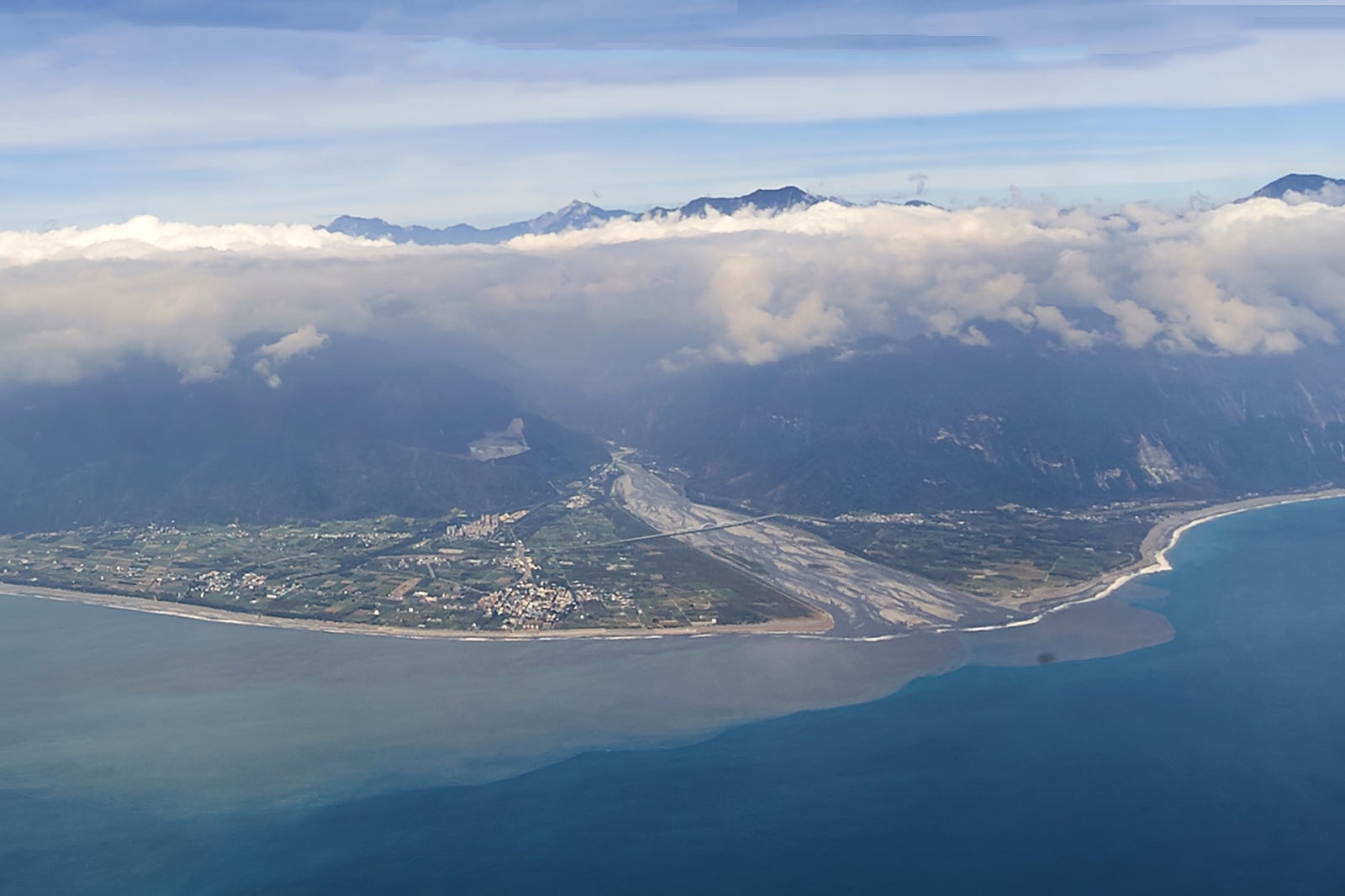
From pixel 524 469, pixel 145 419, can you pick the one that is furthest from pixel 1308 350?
pixel 145 419

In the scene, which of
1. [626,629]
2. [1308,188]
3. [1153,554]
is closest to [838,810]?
[626,629]

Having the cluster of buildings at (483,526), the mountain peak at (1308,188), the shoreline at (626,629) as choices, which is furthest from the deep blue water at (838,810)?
the mountain peak at (1308,188)

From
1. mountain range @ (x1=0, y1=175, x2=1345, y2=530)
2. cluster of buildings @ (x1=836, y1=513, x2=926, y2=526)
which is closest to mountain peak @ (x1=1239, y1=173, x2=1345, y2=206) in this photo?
mountain range @ (x1=0, y1=175, x2=1345, y2=530)

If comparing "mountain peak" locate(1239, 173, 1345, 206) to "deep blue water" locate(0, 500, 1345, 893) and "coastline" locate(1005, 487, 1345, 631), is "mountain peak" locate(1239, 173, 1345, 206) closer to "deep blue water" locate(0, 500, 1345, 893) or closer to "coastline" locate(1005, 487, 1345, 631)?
"coastline" locate(1005, 487, 1345, 631)

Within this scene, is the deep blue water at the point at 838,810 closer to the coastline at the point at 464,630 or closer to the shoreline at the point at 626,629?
the coastline at the point at 464,630

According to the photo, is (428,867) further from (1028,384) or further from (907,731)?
(1028,384)

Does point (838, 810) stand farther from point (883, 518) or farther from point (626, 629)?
point (883, 518)
